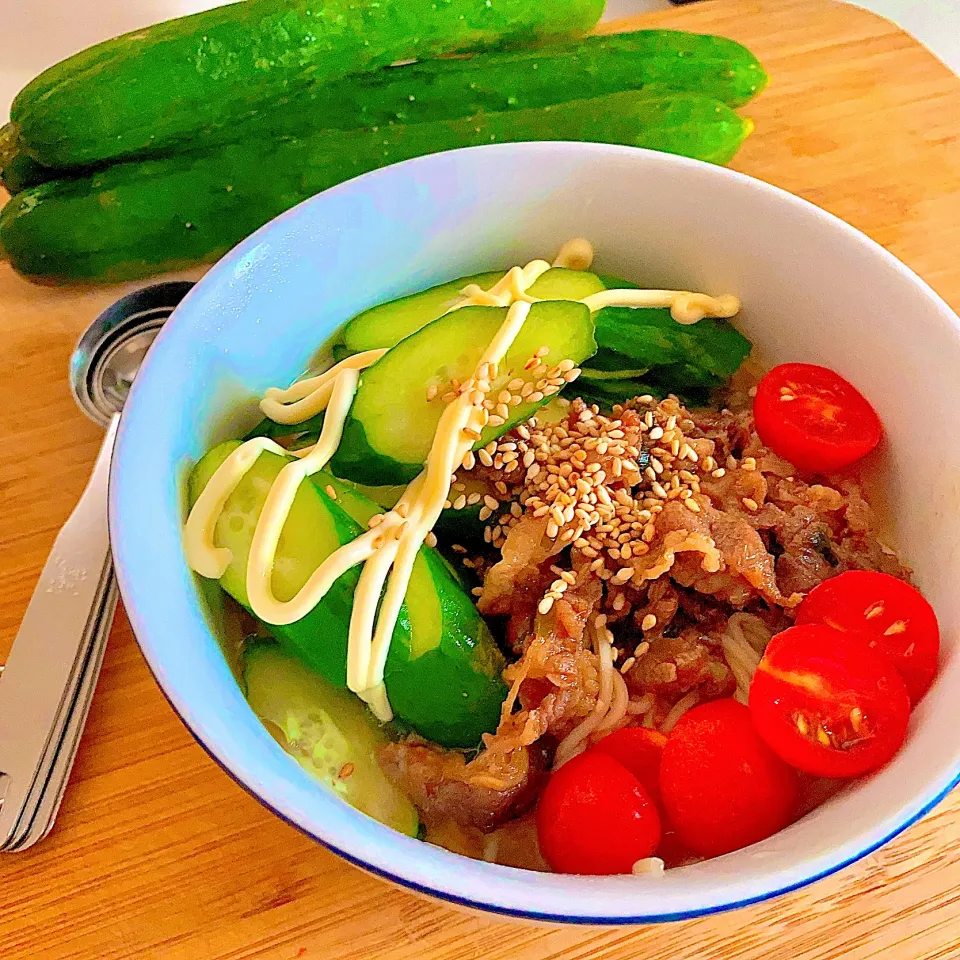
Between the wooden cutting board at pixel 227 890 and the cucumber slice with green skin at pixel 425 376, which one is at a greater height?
the cucumber slice with green skin at pixel 425 376

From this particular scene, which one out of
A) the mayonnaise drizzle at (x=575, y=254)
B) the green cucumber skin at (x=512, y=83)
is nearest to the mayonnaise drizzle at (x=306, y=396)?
the mayonnaise drizzle at (x=575, y=254)

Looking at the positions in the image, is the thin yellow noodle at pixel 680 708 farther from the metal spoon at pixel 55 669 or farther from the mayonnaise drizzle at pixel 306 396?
the metal spoon at pixel 55 669

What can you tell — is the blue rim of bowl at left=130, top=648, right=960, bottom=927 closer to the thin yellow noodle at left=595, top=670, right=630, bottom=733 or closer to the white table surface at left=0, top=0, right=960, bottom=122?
the thin yellow noodle at left=595, top=670, right=630, bottom=733

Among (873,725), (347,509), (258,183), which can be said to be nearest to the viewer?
(873,725)

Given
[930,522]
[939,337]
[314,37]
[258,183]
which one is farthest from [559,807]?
[314,37]

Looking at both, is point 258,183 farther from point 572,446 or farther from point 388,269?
point 572,446

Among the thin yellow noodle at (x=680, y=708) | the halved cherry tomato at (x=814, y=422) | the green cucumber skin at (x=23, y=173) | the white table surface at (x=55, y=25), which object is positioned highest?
the white table surface at (x=55, y=25)

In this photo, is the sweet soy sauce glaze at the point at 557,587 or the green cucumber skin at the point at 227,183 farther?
the green cucumber skin at the point at 227,183
